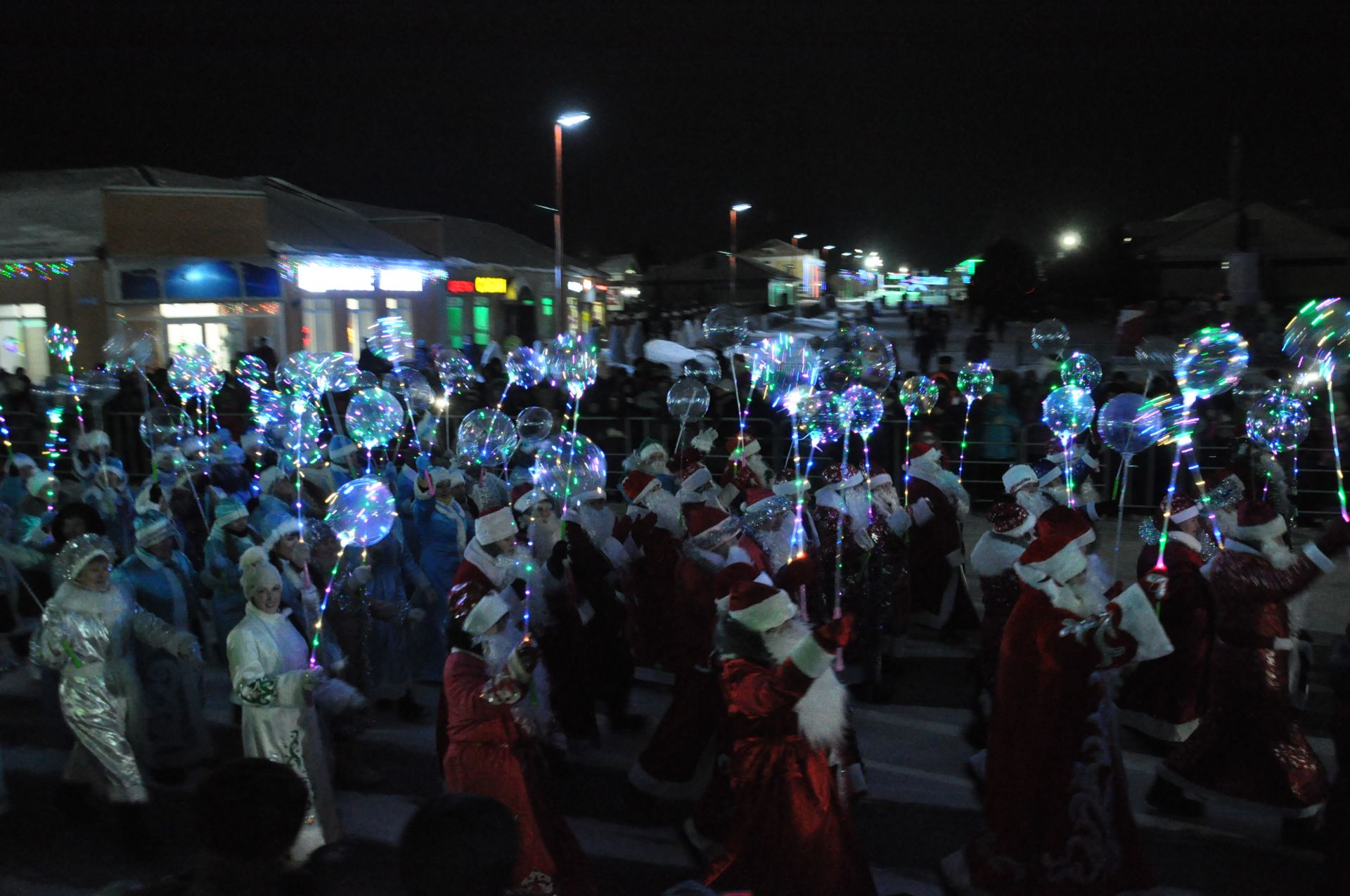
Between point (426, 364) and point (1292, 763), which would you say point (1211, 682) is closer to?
point (1292, 763)

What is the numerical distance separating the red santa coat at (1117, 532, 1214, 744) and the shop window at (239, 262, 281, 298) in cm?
1979

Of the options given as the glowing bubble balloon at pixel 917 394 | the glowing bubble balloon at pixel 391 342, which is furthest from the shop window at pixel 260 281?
the glowing bubble balloon at pixel 917 394

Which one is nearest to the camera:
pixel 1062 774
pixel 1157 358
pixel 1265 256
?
pixel 1062 774

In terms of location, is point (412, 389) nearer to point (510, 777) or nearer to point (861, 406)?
point (861, 406)

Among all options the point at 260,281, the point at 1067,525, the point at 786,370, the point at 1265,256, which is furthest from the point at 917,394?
the point at 1265,256

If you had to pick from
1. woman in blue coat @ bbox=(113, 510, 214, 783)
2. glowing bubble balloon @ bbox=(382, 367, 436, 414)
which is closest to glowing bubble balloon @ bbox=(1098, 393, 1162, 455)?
woman in blue coat @ bbox=(113, 510, 214, 783)

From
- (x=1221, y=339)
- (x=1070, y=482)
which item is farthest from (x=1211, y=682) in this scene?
(x=1070, y=482)

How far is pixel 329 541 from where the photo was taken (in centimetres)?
590

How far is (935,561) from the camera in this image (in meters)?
8.12

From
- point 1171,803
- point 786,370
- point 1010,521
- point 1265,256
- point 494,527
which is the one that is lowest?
point 1171,803

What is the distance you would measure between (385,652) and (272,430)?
2.63 metres

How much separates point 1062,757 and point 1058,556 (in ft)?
2.36

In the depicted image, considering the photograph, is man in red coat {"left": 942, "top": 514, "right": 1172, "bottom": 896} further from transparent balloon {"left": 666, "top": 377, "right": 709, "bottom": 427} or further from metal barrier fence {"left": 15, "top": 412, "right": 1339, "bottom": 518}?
metal barrier fence {"left": 15, "top": 412, "right": 1339, "bottom": 518}

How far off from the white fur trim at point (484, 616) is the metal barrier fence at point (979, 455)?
6.64 m
